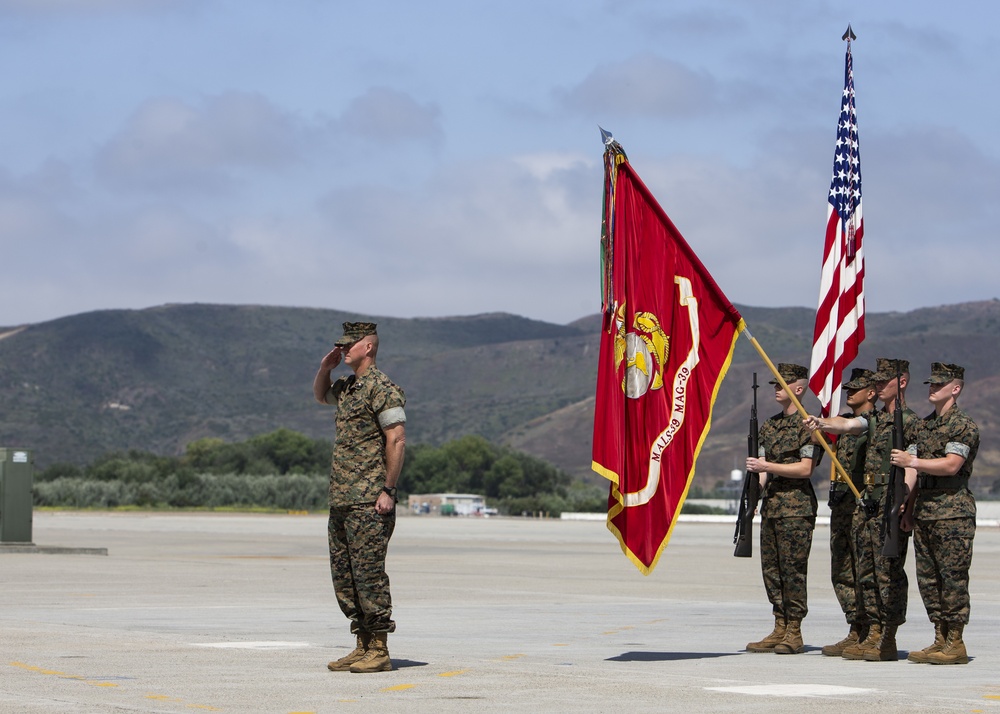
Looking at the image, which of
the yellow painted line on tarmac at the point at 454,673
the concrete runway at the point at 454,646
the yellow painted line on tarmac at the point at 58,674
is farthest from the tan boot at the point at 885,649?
the yellow painted line on tarmac at the point at 58,674

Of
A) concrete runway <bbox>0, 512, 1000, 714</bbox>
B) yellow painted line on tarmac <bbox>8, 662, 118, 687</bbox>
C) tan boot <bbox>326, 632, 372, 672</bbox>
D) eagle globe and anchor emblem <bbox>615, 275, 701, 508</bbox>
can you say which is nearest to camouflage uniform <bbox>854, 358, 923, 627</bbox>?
concrete runway <bbox>0, 512, 1000, 714</bbox>

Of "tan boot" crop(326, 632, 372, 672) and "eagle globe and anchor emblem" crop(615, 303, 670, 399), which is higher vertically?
"eagle globe and anchor emblem" crop(615, 303, 670, 399)

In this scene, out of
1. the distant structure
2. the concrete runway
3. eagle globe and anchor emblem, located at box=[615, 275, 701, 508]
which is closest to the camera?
the concrete runway

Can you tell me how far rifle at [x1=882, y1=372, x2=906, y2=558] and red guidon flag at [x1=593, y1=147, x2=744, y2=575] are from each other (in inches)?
54.4

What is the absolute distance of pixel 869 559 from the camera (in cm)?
1297

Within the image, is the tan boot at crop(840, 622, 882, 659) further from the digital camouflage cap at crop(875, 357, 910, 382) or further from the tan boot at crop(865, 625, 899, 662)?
the digital camouflage cap at crop(875, 357, 910, 382)

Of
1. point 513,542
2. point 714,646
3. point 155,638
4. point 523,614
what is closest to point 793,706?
point 714,646

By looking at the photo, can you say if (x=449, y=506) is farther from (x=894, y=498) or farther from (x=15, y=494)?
(x=894, y=498)

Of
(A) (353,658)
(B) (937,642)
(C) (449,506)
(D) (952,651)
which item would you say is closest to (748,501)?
(B) (937,642)

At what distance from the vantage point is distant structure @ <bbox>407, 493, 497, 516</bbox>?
115312 millimetres

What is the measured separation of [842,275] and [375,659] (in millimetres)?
6718

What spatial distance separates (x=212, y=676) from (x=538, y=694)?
7.55 ft

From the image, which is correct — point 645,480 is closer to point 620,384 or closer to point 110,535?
point 620,384

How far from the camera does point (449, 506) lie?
11681 centimetres
